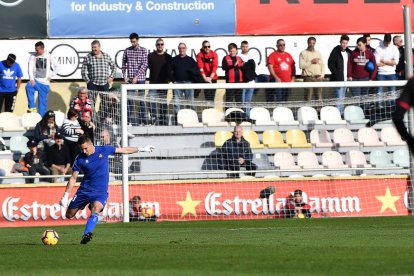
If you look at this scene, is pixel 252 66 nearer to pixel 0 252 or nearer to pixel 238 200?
pixel 238 200

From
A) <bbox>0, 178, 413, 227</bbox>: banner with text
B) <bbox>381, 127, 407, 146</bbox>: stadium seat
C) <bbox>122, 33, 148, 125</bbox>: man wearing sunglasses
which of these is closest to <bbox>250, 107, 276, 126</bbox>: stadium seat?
<bbox>0, 178, 413, 227</bbox>: banner with text

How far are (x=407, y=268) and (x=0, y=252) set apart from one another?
6146 millimetres

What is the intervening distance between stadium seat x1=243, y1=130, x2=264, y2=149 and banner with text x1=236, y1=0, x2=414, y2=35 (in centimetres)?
297

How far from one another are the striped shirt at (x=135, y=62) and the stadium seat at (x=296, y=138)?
392 cm

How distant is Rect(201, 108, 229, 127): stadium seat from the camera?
2667 cm

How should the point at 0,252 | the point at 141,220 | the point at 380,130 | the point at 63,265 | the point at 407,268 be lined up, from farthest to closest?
1. the point at 380,130
2. the point at 141,220
3. the point at 0,252
4. the point at 63,265
5. the point at 407,268

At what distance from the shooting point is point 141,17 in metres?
27.9

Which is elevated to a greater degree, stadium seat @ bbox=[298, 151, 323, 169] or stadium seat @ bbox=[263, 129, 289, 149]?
stadium seat @ bbox=[263, 129, 289, 149]

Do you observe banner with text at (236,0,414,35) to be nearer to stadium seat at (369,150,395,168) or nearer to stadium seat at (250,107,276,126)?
stadium seat at (250,107,276,126)

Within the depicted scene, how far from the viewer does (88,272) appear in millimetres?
11539

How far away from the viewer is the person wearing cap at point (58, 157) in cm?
2525

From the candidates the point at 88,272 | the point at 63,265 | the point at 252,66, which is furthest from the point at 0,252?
the point at 252,66

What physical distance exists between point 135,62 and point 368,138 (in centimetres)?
612

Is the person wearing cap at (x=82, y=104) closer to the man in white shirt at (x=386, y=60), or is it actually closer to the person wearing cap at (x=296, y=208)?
the person wearing cap at (x=296, y=208)
